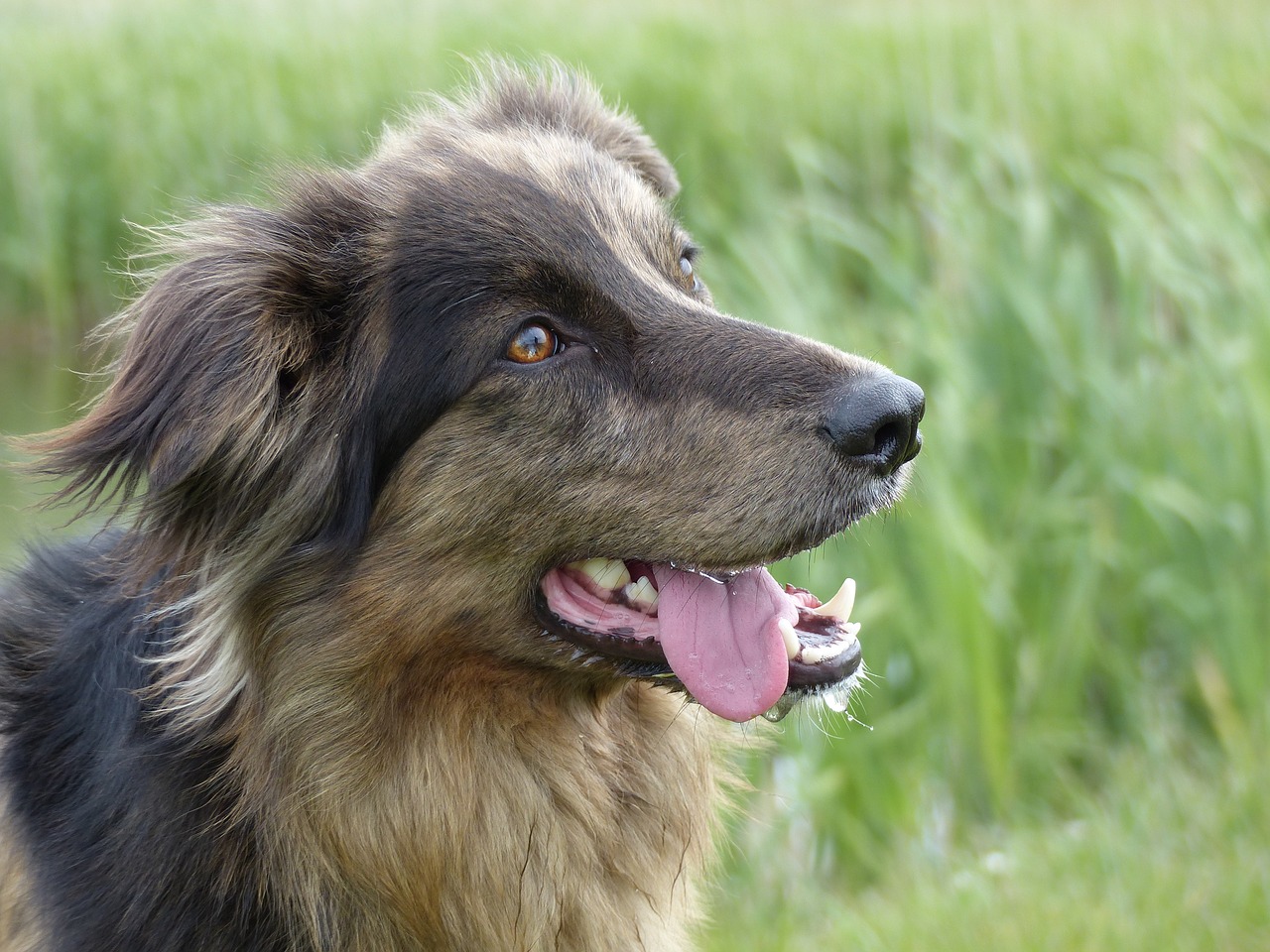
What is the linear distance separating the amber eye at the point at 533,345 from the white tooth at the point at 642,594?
53 cm

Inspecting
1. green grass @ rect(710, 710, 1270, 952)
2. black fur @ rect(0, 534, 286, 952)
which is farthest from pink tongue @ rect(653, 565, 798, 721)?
green grass @ rect(710, 710, 1270, 952)

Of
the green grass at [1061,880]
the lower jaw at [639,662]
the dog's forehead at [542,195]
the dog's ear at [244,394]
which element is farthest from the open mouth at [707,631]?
the green grass at [1061,880]

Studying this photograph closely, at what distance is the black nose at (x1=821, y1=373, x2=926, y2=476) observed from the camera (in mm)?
2697

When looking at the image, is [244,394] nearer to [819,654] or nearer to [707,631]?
[707,631]

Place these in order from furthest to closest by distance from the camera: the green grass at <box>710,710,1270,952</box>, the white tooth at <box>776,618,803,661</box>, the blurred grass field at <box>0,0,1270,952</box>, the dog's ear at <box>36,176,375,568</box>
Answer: the blurred grass field at <box>0,0,1270,952</box>
the green grass at <box>710,710,1270,952</box>
the white tooth at <box>776,618,803,661</box>
the dog's ear at <box>36,176,375,568</box>

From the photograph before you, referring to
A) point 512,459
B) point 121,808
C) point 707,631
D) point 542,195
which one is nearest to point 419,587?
point 512,459

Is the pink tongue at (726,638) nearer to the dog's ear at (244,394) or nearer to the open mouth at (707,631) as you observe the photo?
the open mouth at (707,631)

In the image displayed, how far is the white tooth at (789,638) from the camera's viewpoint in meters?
2.82

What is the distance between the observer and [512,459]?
111 inches

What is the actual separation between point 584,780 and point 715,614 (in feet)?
1.60

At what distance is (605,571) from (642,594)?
0.31 feet

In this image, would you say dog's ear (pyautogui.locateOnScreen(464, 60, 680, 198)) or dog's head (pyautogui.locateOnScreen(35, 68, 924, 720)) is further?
dog's ear (pyautogui.locateOnScreen(464, 60, 680, 198))

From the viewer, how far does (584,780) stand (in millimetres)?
2984

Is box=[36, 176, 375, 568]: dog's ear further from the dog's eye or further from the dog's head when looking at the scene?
the dog's eye
